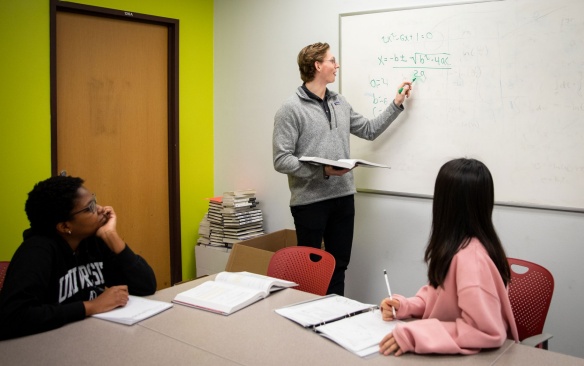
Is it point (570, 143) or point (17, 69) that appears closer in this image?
point (570, 143)

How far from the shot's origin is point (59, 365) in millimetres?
1436

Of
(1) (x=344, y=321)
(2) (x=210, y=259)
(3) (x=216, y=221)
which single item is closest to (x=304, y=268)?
(1) (x=344, y=321)

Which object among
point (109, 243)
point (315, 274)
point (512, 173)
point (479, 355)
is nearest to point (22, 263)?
point (109, 243)

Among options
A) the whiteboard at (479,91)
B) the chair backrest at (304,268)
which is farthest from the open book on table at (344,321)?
the whiteboard at (479,91)

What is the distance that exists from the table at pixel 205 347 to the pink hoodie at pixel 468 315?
40mm

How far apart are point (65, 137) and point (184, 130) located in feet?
3.06

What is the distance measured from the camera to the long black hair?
1.57 metres

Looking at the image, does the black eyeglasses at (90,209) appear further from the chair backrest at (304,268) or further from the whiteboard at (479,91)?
the whiteboard at (479,91)

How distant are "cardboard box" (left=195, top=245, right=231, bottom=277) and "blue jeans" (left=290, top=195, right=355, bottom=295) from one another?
39.9 inches

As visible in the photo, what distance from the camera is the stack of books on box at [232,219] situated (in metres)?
3.92

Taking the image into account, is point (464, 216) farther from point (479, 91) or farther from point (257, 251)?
point (257, 251)

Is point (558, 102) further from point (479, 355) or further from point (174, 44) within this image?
point (174, 44)

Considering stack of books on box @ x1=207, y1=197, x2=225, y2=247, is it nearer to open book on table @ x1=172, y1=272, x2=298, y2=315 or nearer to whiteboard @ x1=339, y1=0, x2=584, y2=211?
whiteboard @ x1=339, y1=0, x2=584, y2=211

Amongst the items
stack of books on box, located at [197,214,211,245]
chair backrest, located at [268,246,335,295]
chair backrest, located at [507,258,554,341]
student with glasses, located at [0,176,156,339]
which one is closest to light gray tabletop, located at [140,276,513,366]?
student with glasses, located at [0,176,156,339]
